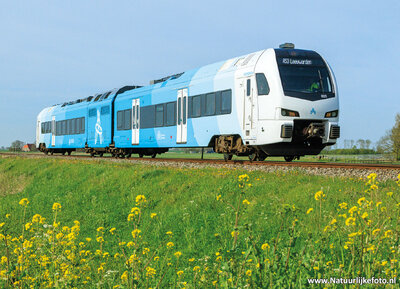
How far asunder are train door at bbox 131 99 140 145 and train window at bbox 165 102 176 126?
124 inches

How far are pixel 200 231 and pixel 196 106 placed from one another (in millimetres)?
8797

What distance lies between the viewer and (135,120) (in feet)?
69.6

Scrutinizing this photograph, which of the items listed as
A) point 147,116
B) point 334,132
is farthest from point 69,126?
point 334,132

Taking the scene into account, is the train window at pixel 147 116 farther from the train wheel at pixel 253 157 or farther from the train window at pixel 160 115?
the train wheel at pixel 253 157

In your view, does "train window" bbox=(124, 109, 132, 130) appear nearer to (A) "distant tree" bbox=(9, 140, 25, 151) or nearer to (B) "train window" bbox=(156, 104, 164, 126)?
(B) "train window" bbox=(156, 104, 164, 126)

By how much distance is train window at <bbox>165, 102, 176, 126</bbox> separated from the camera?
58.2ft

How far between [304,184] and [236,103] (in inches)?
217

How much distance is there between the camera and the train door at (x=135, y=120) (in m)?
21.0

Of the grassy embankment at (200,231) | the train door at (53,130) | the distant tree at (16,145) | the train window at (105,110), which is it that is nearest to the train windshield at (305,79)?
the grassy embankment at (200,231)

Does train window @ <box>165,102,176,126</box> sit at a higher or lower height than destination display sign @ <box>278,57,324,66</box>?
lower

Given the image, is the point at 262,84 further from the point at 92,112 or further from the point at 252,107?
the point at 92,112

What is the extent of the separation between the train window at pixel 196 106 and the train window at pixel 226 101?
1444 mm

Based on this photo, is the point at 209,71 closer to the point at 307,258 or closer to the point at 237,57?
the point at 237,57

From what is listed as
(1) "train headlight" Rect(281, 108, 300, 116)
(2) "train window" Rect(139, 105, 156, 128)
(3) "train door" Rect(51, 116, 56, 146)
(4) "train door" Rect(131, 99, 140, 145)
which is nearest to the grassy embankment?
(1) "train headlight" Rect(281, 108, 300, 116)
